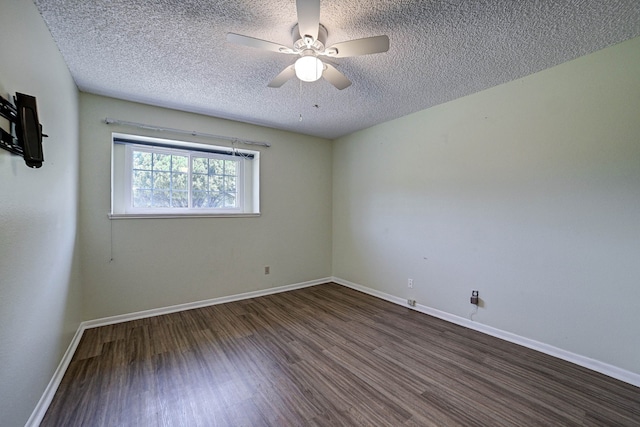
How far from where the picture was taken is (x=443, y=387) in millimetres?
1779

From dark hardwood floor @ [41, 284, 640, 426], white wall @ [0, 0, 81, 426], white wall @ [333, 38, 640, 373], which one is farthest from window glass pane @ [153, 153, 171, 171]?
white wall @ [333, 38, 640, 373]

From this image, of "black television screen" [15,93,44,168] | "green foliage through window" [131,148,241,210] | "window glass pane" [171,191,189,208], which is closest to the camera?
"black television screen" [15,93,44,168]

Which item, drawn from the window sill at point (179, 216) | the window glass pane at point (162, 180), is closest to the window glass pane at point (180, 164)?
the window glass pane at point (162, 180)

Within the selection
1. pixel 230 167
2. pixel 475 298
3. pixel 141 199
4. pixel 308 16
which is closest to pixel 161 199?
pixel 141 199

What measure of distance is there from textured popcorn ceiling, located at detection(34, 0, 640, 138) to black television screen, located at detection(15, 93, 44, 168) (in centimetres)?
69

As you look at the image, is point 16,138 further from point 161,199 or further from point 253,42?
point 161,199

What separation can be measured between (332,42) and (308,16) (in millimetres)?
575

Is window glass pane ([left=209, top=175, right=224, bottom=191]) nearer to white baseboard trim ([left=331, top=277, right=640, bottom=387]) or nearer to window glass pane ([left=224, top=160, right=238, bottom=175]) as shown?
window glass pane ([left=224, top=160, right=238, bottom=175])

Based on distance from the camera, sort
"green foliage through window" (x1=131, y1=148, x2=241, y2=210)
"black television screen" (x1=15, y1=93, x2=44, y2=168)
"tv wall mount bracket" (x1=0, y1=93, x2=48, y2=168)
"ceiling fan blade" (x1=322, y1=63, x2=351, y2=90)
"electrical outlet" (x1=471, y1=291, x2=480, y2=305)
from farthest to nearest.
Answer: "green foliage through window" (x1=131, y1=148, x2=241, y2=210) → "electrical outlet" (x1=471, y1=291, x2=480, y2=305) → "ceiling fan blade" (x1=322, y1=63, x2=351, y2=90) → "black television screen" (x1=15, y1=93, x2=44, y2=168) → "tv wall mount bracket" (x1=0, y1=93, x2=48, y2=168)

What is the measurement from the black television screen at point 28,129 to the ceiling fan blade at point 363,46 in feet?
5.27

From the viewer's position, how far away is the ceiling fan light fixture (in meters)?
1.67

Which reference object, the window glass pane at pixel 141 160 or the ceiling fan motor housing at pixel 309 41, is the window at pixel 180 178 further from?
the ceiling fan motor housing at pixel 309 41

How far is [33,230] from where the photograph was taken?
144 cm

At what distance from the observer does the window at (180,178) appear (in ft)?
9.57
